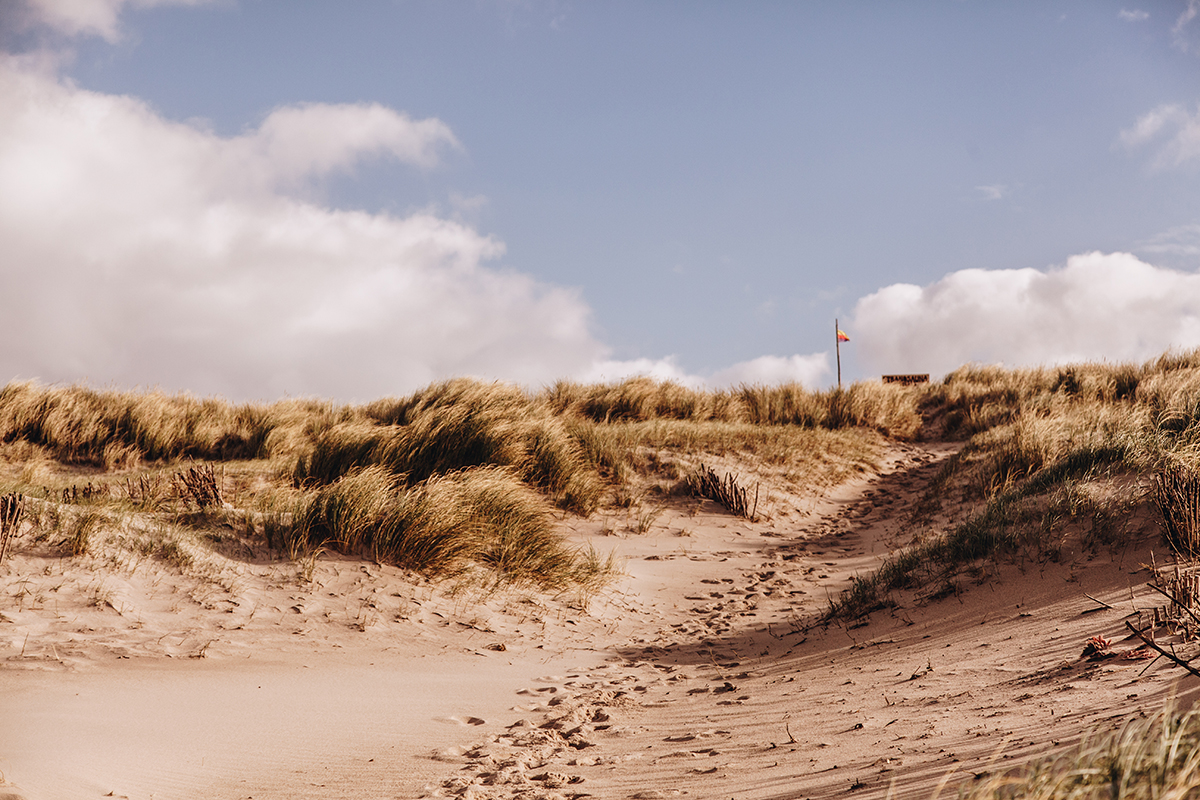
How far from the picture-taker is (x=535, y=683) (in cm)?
533

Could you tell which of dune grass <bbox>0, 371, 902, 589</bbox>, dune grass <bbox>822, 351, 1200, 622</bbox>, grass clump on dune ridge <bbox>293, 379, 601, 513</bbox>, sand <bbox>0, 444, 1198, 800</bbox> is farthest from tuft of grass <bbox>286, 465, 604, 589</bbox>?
dune grass <bbox>822, 351, 1200, 622</bbox>

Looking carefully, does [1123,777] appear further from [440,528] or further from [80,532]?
[80,532]

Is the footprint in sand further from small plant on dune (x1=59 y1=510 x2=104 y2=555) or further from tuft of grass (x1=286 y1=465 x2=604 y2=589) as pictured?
small plant on dune (x1=59 y1=510 x2=104 y2=555)

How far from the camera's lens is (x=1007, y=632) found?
4.83 m

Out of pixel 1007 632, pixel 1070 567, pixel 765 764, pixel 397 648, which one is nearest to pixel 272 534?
pixel 397 648

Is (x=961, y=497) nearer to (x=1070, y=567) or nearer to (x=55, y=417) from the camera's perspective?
(x=1070, y=567)

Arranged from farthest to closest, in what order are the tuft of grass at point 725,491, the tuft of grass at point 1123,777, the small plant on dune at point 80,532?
the tuft of grass at point 725,491
the small plant on dune at point 80,532
the tuft of grass at point 1123,777

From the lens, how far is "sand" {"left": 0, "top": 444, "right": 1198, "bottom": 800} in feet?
11.1

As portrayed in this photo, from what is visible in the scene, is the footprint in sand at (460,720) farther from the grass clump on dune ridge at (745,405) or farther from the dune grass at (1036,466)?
the grass clump on dune ridge at (745,405)

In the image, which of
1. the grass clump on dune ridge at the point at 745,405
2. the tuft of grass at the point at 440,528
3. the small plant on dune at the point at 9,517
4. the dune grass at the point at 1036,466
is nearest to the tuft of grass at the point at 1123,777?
the dune grass at the point at 1036,466

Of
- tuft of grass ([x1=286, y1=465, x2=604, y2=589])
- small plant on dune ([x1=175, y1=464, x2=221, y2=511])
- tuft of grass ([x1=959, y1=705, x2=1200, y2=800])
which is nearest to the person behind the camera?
tuft of grass ([x1=959, y1=705, x2=1200, y2=800])

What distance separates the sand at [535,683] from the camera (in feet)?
11.1

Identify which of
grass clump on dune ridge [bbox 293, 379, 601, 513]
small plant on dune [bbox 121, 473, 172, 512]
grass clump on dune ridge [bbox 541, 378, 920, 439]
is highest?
grass clump on dune ridge [bbox 541, 378, 920, 439]

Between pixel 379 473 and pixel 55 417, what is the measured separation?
8371 millimetres
